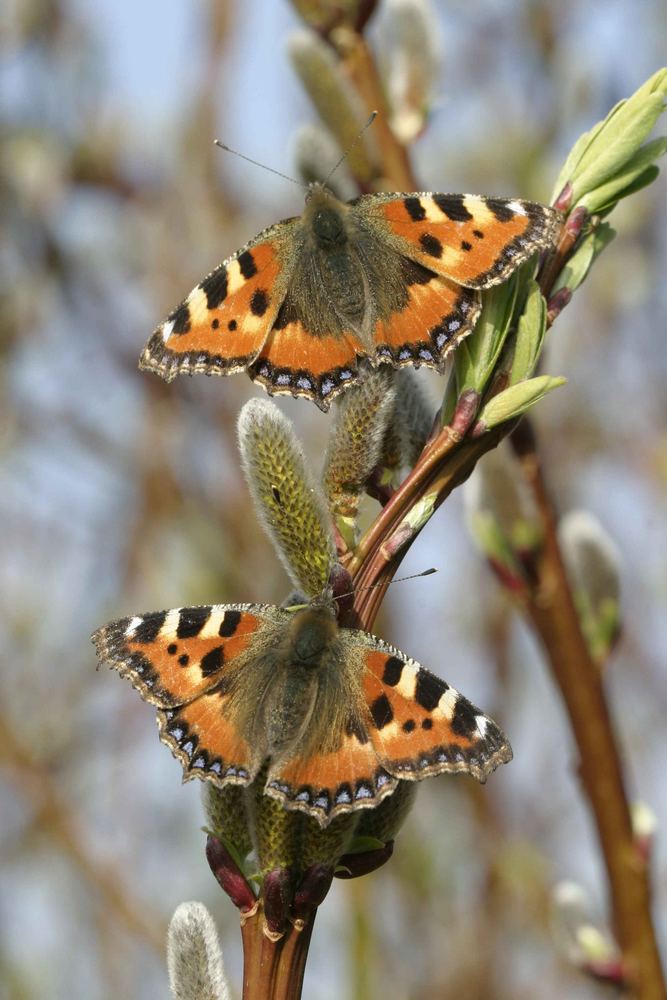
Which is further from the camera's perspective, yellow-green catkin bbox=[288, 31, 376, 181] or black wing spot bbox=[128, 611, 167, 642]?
yellow-green catkin bbox=[288, 31, 376, 181]

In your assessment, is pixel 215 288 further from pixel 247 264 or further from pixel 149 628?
pixel 149 628

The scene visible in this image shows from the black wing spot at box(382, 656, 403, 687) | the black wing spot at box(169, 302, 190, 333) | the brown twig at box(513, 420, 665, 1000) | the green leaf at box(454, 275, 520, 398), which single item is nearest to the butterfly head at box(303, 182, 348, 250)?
the black wing spot at box(169, 302, 190, 333)

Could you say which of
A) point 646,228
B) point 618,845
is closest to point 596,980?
point 618,845

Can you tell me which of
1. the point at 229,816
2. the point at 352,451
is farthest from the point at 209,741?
the point at 352,451

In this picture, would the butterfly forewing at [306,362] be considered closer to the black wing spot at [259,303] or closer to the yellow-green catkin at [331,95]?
the black wing spot at [259,303]

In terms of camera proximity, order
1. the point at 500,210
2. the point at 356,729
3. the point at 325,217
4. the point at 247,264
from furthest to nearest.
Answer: the point at 325,217, the point at 247,264, the point at 500,210, the point at 356,729

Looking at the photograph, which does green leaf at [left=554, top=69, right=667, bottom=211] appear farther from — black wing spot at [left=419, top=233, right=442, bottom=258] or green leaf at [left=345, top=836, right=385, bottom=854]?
green leaf at [left=345, top=836, right=385, bottom=854]
